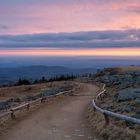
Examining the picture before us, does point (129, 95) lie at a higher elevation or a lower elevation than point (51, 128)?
higher

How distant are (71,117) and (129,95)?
6.29 m

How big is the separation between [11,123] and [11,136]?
15.0 ft

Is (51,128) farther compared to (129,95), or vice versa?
(129,95)

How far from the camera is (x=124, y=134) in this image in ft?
49.3

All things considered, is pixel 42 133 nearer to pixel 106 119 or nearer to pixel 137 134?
pixel 106 119

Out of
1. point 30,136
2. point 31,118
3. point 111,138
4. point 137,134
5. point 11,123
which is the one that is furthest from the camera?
point 31,118

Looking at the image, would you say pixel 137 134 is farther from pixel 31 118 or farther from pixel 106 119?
pixel 31 118

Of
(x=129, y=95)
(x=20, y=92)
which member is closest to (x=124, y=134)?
(x=129, y=95)

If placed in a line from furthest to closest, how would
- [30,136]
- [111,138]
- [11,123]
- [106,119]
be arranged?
[11,123]
[106,119]
[30,136]
[111,138]

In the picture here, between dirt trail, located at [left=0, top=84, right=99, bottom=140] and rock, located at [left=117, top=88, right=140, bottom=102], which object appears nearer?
dirt trail, located at [left=0, top=84, right=99, bottom=140]

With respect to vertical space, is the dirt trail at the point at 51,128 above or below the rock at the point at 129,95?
below

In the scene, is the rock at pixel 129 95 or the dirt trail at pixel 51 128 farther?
the rock at pixel 129 95

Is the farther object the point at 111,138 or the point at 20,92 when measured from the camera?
the point at 20,92

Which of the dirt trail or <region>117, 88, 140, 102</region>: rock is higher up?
<region>117, 88, 140, 102</region>: rock
